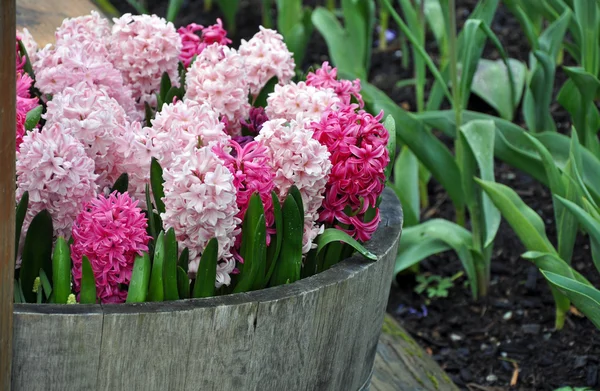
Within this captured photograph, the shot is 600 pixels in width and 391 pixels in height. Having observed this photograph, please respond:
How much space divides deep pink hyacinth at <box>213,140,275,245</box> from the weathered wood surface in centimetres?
84

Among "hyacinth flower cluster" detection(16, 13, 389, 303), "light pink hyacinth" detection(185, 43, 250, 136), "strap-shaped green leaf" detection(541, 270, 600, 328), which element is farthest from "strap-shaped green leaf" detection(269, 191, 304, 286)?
"strap-shaped green leaf" detection(541, 270, 600, 328)

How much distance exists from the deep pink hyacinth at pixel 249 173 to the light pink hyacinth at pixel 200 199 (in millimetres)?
51

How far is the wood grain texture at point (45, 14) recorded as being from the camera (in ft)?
7.98

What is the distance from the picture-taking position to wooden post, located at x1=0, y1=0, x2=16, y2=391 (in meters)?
1.01

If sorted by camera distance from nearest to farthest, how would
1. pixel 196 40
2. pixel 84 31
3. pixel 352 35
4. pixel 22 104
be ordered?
pixel 22 104 → pixel 84 31 → pixel 196 40 → pixel 352 35

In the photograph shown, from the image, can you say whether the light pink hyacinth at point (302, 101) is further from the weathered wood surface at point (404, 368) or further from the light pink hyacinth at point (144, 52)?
the weathered wood surface at point (404, 368)

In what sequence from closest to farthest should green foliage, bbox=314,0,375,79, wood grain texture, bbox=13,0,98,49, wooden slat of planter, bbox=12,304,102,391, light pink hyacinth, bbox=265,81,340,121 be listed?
wooden slat of planter, bbox=12,304,102,391
light pink hyacinth, bbox=265,81,340,121
wood grain texture, bbox=13,0,98,49
green foliage, bbox=314,0,375,79

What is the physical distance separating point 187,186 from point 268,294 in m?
0.18

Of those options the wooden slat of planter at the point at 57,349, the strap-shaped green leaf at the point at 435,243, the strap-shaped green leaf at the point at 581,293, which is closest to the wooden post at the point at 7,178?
the wooden slat of planter at the point at 57,349

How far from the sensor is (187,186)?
4.05 feet

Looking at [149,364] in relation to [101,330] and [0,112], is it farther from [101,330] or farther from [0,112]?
[0,112]

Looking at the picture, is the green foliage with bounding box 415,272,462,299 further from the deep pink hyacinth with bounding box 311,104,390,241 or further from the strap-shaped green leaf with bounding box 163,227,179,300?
the strap-shaped green leaf with bounding box 163,227,179,300

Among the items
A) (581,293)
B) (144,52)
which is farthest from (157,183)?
(581,293)

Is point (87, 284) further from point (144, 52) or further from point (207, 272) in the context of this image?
point (144, 52)
